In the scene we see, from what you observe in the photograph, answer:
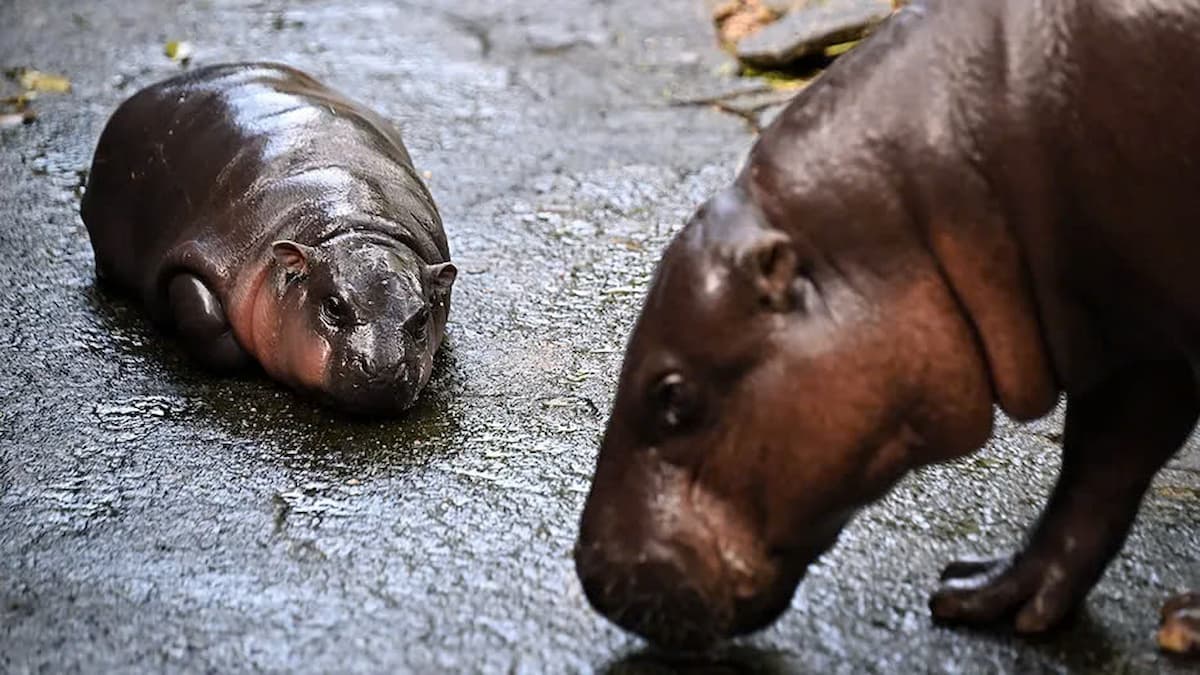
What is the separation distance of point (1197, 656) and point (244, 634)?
6.09ft

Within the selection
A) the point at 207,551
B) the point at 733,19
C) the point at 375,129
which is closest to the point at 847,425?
the point at 207,551

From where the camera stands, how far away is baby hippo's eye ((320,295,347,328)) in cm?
429

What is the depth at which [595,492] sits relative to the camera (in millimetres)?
2686

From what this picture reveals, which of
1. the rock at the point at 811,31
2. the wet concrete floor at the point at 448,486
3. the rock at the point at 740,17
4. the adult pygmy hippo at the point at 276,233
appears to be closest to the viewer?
the wet concrete floor at the point at 448,486

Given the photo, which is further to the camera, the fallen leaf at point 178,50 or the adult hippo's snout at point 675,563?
Result: the fallen leaf at point 178,50

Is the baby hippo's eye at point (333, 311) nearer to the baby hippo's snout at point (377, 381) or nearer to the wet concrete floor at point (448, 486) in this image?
the baby hippo's snout at point (377, 381)

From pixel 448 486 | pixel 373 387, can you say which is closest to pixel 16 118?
pixel 373 387

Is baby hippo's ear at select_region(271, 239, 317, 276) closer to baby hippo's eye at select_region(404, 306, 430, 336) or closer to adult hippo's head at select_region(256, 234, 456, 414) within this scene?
adult hippo's head at select_region(256, 234, 456, 414)

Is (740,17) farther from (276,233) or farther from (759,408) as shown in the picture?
(759,408)

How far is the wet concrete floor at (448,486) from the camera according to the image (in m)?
3.03

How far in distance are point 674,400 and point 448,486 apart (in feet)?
4.43

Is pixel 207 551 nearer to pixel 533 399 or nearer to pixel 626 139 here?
pixel 533 399

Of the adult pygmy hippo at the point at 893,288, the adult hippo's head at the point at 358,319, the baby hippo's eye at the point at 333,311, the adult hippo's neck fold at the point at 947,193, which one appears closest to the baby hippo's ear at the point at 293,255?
the adult hippo's head at the point at 358,319

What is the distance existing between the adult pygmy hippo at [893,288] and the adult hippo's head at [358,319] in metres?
1.65
